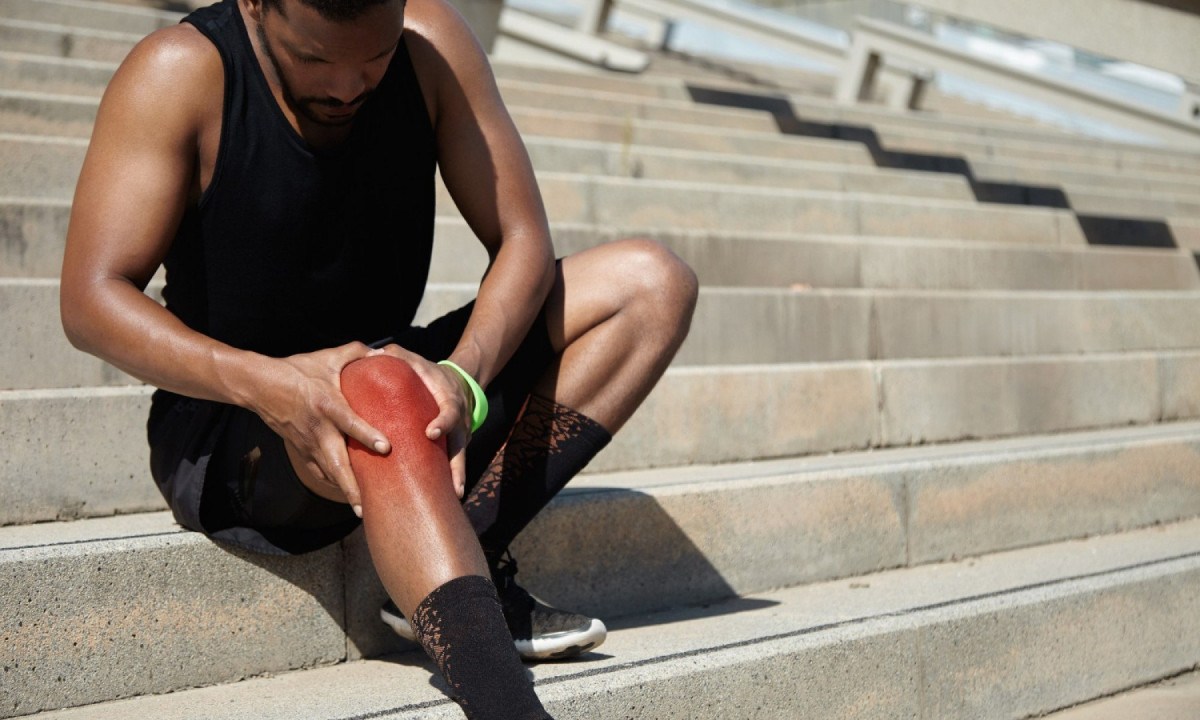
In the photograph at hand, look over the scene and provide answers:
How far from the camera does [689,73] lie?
10141 millimetres

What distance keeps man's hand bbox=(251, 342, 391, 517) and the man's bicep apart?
32cm

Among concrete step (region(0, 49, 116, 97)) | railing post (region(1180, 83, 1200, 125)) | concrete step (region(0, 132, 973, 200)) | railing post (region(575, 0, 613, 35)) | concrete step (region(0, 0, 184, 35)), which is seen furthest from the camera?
railing post (region(575, 0, 613, 35))

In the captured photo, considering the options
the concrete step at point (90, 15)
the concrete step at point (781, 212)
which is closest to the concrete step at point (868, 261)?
the concrete step at point (781, 212)

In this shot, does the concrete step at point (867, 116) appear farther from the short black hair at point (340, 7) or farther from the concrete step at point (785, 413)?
the short black hair at point (340, 7)

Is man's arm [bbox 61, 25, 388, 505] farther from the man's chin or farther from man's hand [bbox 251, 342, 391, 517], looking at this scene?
the man's chin

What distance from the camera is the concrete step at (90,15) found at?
18.2 feet

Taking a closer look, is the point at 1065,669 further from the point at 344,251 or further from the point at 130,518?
the point at 130,518

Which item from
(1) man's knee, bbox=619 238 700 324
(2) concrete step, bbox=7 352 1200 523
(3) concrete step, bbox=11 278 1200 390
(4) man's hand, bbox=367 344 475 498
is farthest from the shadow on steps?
(4) man's hand, bbox=367 344 475 498

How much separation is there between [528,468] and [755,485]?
0.84m

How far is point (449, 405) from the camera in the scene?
1.89 metres

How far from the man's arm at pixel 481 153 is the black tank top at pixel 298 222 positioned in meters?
0.04

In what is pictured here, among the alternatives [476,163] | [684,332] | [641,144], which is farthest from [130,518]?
[641,144]

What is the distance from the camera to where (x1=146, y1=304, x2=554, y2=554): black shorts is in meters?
2.12

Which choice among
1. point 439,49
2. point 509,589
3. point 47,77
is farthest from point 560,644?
point 47,77
